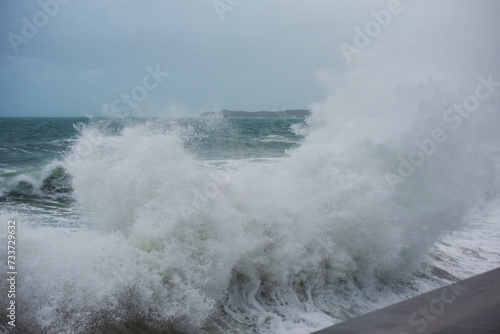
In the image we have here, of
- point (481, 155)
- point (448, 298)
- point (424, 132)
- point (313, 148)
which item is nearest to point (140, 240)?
point (448, 298)

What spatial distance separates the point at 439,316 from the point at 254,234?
9.39 ft

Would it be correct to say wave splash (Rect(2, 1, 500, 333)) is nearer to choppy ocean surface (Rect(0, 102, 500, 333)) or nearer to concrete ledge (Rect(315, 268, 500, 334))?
choppy ocean surface (Rect(0, 102, 500, 333))

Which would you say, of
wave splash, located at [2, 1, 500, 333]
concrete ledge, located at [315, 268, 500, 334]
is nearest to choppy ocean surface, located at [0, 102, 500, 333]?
wave splash, located at [2, 1, 500, 333]

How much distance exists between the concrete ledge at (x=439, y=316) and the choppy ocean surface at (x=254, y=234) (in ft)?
5.51

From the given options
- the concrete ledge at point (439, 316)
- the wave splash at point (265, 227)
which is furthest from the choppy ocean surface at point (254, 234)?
the concrete ledge at point (439, 316)

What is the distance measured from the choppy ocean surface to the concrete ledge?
168cm

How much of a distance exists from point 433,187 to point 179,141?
4.62 metres

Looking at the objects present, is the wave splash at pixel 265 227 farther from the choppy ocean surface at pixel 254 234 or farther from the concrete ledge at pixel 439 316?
the concrete ledge at pixel 439 316

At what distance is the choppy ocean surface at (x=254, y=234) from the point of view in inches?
152

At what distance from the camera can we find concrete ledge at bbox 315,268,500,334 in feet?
7.75

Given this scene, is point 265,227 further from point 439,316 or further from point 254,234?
point 439,316

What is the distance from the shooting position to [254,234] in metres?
5.21

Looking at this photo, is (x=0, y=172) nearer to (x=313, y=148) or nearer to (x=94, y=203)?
(x=94, y=203)

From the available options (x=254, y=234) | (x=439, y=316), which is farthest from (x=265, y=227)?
(x=439, y=316)
